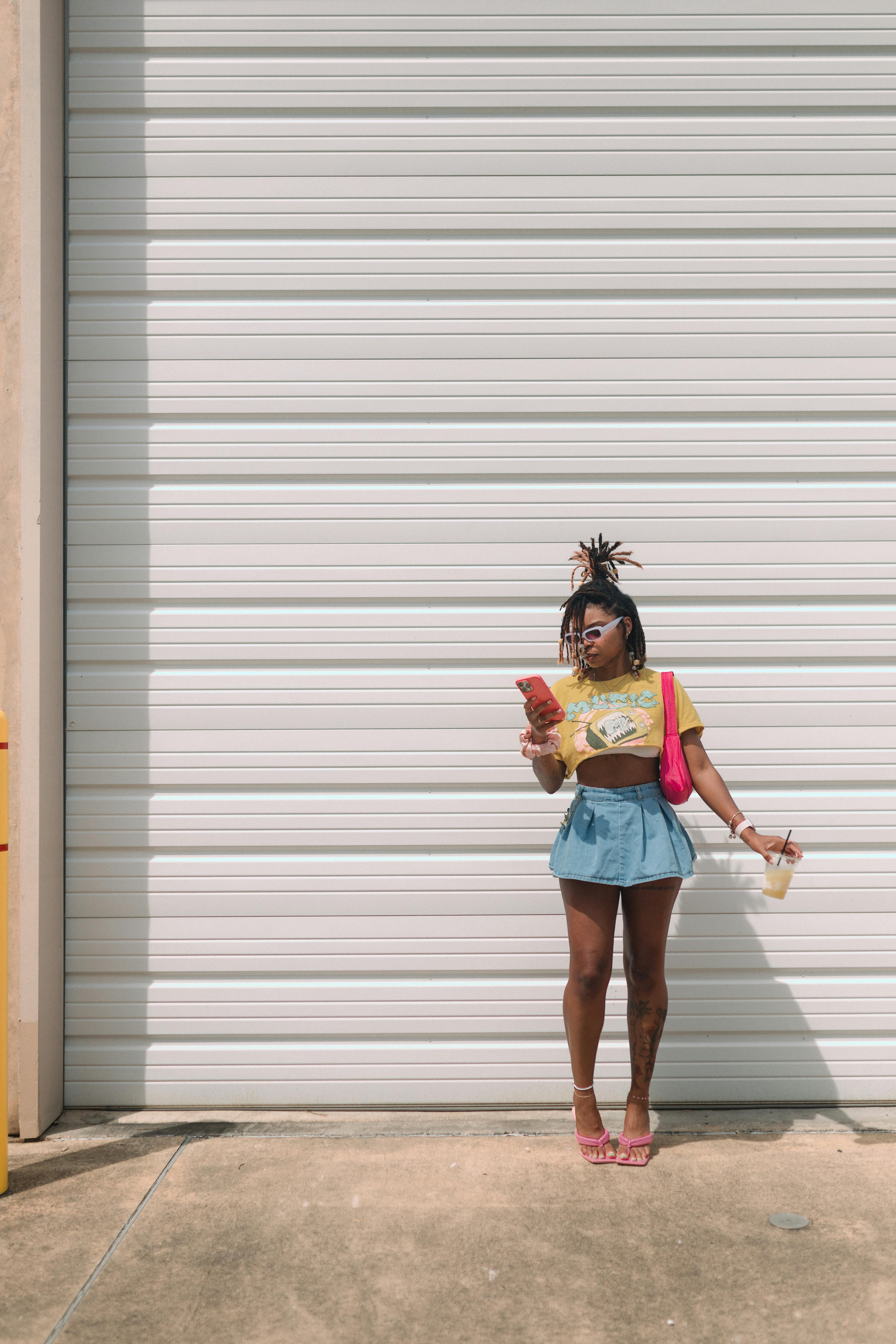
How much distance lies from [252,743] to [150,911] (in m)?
0.77

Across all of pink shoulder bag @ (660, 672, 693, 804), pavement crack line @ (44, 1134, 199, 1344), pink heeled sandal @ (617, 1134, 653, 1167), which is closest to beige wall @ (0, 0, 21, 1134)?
pavement crack line @ (44, 1134, 199, 1344)

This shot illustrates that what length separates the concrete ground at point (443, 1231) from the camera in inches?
102

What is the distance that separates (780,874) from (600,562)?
4.04 feet

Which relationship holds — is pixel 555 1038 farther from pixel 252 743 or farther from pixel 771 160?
pixel 771 160

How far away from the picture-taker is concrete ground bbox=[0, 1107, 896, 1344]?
2.58 metres

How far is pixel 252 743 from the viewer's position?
4004 mm

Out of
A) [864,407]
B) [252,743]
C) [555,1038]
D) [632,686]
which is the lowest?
[555,1038]

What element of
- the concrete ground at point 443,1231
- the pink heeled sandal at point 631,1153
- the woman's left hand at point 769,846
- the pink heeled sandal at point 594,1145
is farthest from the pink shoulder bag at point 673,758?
the concrete ground at point 443,1231

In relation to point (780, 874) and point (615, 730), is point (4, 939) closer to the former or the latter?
point (615, 730)

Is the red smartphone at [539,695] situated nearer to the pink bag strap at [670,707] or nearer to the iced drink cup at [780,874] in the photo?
the pink bag strap at [670,707]

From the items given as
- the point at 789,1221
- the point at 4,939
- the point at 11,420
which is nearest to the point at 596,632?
the point at 789,1221

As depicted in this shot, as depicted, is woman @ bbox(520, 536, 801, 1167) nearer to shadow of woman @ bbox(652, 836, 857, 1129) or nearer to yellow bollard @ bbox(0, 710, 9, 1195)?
shadow of woman @ bbox(652, 836, 857, 1129)

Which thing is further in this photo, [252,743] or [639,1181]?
[252,743]

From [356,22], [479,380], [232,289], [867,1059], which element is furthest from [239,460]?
[867,1059]
